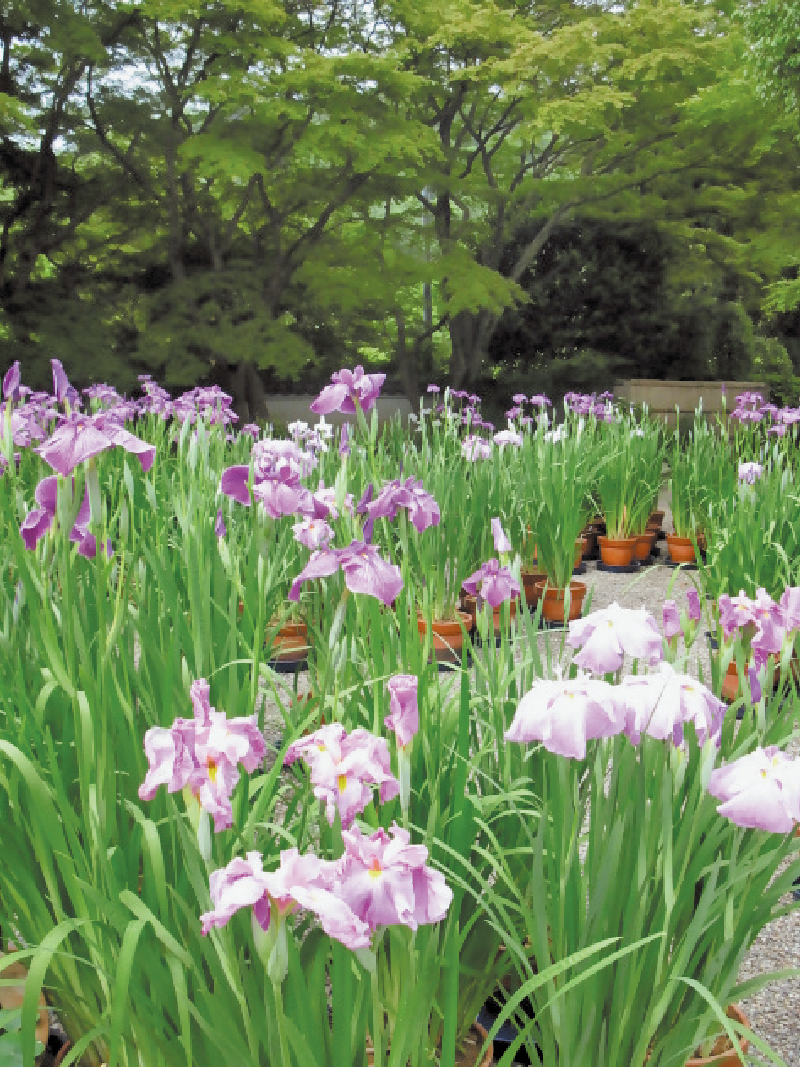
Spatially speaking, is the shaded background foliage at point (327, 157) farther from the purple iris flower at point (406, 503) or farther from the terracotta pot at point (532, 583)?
the purple iris flower at point (406, 503)

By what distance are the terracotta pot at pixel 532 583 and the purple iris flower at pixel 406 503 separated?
2.56 m

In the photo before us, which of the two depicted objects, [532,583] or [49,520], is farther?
[532,583]

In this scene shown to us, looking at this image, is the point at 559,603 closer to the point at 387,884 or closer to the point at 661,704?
the point at 661,704

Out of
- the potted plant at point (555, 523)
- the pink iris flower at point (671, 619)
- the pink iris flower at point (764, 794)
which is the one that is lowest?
the potted plant at point (555, 523)

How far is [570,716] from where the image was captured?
0.89 meters

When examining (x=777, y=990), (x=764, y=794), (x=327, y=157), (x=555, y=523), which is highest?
(x=327, y=157)

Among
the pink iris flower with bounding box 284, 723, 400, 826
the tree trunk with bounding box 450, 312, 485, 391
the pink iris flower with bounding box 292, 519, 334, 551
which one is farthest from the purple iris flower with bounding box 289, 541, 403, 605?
the tree trunk with bounding box 450, 312, 485, 391

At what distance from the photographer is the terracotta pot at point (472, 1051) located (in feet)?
3.88

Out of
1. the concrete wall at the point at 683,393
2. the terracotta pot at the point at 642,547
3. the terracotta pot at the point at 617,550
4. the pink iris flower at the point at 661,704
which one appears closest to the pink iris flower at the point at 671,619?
the pink iris flower at the point at 661,704

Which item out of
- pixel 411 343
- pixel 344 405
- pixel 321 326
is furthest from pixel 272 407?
A: pixel 344 405

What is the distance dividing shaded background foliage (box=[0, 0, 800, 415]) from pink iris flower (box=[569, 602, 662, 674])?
26.7ft

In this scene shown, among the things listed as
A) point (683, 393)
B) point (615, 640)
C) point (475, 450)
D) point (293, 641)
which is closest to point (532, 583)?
point (475, 450)

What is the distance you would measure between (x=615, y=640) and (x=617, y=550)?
3.98m

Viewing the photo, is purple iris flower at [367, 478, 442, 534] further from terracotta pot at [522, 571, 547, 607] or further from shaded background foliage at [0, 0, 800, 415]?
shaded background foliage at [0, 0, 800, 415]
